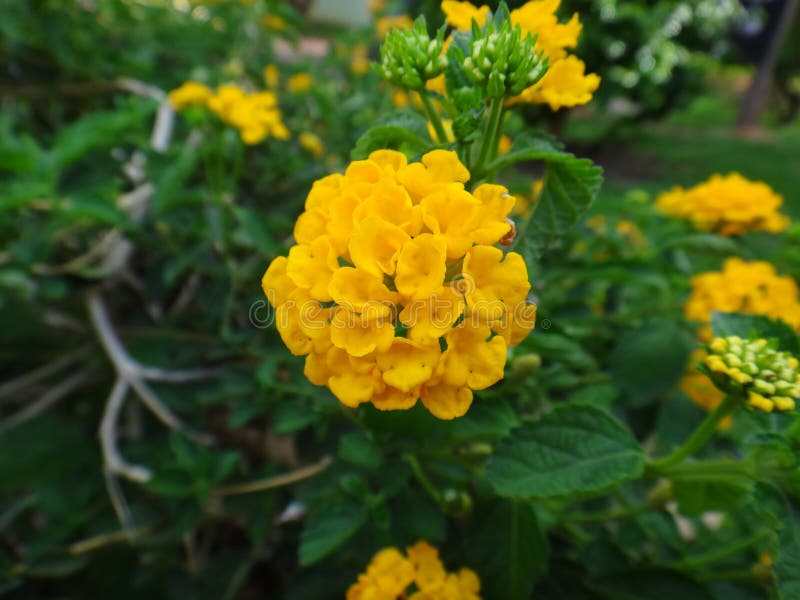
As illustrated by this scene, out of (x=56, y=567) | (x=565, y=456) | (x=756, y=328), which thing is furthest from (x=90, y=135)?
(x=756, y=328)

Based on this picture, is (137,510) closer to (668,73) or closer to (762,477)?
(762,477)

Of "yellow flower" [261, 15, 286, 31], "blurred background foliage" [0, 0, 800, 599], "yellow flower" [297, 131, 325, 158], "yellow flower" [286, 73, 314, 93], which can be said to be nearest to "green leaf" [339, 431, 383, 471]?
"blurred background foliage" [0, 0, 800, 599]

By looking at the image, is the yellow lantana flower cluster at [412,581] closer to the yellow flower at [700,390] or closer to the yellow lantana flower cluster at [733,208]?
the yellow flower at [700,390]

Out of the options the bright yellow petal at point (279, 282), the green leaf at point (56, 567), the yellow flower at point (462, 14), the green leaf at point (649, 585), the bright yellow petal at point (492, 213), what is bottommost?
the green leaf at point (56, 567)

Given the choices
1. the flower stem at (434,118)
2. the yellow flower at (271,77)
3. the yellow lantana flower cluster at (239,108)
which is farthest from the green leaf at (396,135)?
the yellow flower at (271,77)

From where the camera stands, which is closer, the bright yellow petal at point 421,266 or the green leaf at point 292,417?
the bright yellow petal at point 421,266

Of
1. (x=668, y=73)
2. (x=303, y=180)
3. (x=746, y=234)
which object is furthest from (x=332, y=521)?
(x=668, y=73)

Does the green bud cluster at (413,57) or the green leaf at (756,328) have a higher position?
the green bud cluster at (413,57)
